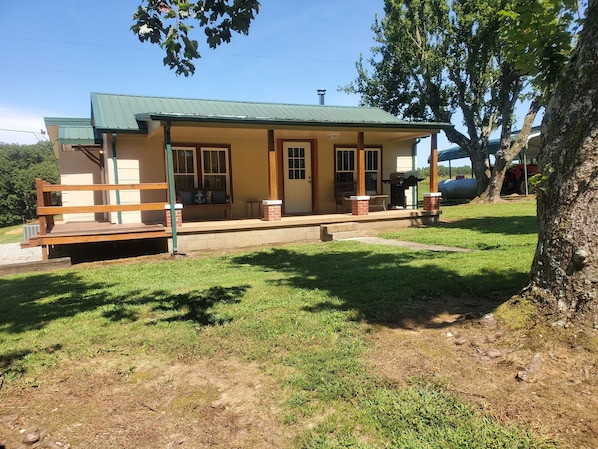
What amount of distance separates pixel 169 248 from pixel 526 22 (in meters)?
7.79

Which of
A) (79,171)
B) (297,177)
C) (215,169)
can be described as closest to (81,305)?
(215,169)

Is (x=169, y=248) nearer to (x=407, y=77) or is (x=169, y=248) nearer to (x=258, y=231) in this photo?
(x=258, y=231)

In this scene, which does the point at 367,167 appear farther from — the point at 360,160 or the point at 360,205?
the point at 360,205

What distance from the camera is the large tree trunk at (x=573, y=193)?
2.88 m

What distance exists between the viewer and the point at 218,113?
475 inches

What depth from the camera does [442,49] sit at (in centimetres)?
1908

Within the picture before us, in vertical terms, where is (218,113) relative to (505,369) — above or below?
above

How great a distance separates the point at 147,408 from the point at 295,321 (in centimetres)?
165

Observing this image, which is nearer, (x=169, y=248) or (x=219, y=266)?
(x=219, y=266)

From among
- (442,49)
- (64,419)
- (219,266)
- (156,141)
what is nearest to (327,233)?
(219,266)

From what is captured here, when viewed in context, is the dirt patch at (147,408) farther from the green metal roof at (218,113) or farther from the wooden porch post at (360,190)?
the wooden porch post at (360,190)

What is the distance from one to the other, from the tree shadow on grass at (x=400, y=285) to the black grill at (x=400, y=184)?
19.1ft

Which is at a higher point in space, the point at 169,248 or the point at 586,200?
the point at 586,200

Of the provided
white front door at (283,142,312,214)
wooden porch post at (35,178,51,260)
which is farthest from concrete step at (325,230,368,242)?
wooden porch post at (35,178,51,260)
